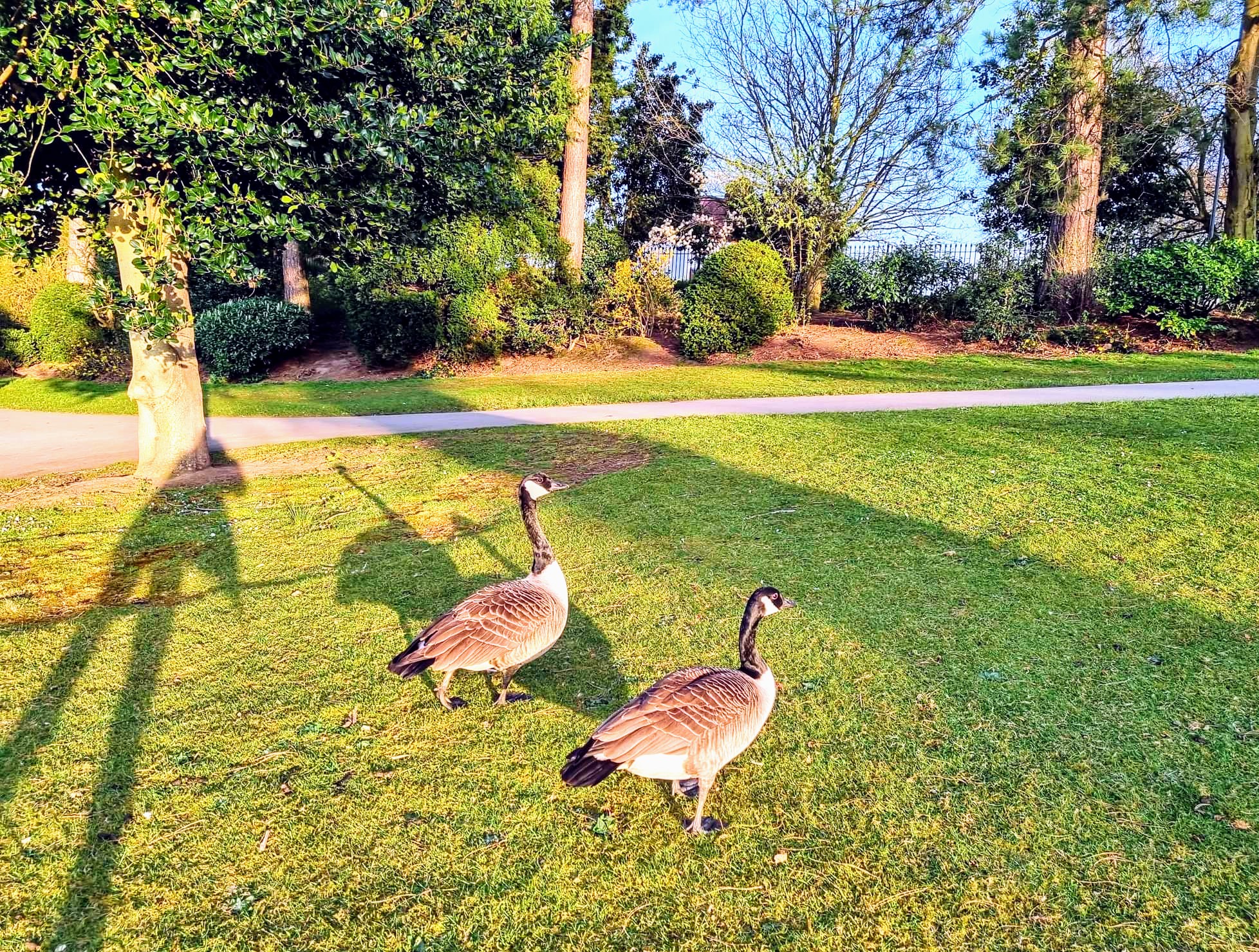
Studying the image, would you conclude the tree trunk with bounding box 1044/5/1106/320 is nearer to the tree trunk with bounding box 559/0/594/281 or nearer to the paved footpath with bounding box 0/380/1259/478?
the paved footpath with bounding box 0/380/1259/478

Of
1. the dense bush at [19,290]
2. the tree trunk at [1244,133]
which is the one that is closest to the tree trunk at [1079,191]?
the tree trunk at [1244,133]

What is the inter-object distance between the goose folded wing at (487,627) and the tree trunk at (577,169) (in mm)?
15736

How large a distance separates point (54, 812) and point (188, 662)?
138 centimetres

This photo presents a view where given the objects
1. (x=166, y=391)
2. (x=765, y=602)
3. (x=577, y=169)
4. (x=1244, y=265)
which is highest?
(x=577, y=169)

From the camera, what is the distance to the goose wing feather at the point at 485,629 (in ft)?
12.6

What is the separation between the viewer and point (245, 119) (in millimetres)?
5789

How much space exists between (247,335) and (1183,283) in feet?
68.3

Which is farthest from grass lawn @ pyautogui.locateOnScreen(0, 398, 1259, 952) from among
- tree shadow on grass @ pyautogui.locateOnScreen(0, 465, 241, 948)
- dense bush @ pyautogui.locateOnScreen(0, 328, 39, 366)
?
dense bush @ pyautogui.locateOnScreen(0, 328, 39, 366)

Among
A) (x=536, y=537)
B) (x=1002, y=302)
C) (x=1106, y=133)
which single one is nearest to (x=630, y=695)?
(x=536, y=537)

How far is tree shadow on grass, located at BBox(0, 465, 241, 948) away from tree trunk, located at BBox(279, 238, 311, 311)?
13414 mm

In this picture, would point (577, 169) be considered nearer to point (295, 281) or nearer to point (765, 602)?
point (295, 281)

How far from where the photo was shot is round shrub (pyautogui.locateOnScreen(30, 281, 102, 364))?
2042cm

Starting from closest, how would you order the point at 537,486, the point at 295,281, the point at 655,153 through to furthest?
the point at 537,486 < the point at 295,281 < the point at 655,153

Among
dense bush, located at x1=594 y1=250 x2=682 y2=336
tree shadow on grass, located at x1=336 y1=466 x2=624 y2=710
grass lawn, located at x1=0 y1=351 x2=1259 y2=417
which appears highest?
dense bush, located at x1=594 y1=250 x2=682 y2=336
